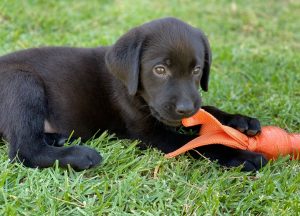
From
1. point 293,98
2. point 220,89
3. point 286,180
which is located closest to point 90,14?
point 220,89

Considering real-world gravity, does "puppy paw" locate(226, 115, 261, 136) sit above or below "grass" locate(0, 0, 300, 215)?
above

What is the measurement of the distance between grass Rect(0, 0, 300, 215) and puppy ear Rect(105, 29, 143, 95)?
0.48 m

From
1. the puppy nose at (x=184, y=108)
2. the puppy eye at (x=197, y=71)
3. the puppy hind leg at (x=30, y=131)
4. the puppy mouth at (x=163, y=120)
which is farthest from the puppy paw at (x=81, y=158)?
the puppy eye at (x=197, y=71)

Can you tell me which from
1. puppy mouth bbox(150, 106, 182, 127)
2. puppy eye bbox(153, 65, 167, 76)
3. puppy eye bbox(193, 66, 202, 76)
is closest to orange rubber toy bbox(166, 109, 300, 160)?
puppy mouth bbox(150, 106, 182, 127)

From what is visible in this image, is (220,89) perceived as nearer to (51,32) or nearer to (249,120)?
(249,120)

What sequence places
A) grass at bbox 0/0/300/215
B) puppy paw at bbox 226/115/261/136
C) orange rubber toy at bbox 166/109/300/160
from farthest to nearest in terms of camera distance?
puppy paw at bbox 226/115/261/136, orange rubber toy at bbox 166/109/300/160, grass at bbox 0/0/300/215

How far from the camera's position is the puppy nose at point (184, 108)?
3.36 m

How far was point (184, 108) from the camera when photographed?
3.36 m

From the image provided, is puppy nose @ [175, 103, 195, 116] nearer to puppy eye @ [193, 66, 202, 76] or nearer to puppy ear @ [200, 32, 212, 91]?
puppy eye @ [193, 66, 202, 76]

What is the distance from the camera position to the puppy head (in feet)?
11.4

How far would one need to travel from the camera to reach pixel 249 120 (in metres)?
3.81

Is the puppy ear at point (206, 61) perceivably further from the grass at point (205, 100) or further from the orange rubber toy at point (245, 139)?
the grass at point (205, 100)

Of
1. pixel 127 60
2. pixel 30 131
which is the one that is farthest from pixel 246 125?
pixel 30 131

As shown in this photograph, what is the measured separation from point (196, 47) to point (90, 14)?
4.03 meters
